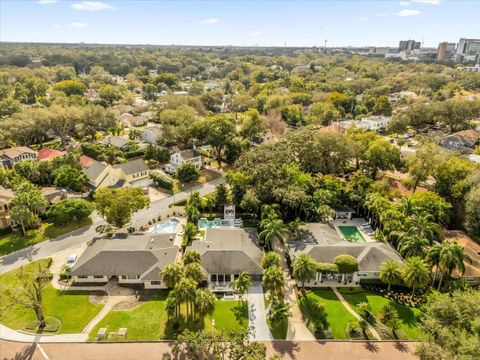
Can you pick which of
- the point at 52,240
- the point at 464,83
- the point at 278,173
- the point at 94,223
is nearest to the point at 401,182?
the point at 278,173

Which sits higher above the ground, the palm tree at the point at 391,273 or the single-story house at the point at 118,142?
the single-story house at the point at 118,142

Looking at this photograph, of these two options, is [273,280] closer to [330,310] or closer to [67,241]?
[330,310]

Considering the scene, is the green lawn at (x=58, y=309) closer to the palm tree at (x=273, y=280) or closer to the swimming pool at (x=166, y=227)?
the swimming pool at (x=166, y=227)

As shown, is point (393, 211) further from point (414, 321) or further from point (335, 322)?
point (335, 322)

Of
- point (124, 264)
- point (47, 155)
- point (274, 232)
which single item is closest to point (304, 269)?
point (274, 232)

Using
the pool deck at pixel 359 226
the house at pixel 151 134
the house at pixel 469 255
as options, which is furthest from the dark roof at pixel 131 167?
the house at pixel 469 255

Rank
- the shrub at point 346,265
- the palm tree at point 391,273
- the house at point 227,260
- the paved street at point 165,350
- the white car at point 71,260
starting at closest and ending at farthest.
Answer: the paved street at point 165,350
the palm tree at point 391,273
the shrub at point 346,265
the house at point 227,260
the white car at point 71,260
